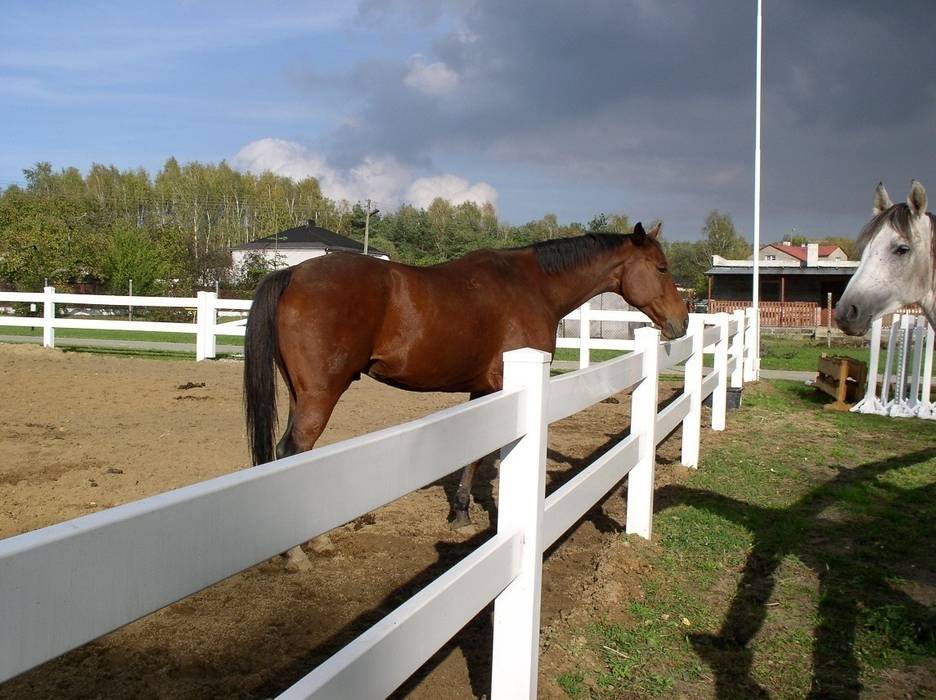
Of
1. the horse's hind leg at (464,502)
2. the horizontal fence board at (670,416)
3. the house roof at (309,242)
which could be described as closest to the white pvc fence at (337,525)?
the horse's hind leg at (464,502)

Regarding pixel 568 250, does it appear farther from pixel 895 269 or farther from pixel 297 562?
pixel 297 562

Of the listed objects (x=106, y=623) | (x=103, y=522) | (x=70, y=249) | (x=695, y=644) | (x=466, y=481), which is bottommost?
(x=695, y=644)

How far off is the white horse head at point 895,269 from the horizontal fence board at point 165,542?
347 centimetres

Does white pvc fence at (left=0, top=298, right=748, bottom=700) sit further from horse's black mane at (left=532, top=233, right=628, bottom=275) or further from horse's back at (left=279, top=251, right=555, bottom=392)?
horse's black mane at (left=532, top=233, right=628, bottom=275)

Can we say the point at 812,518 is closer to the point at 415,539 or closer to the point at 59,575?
the point at 415,539

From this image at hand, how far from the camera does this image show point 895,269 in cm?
420

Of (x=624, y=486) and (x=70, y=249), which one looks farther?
(x=70, y=249)

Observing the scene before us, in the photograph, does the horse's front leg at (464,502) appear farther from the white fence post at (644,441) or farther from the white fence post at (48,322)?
the white fence post at (48,322)

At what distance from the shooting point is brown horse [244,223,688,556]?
4.54m

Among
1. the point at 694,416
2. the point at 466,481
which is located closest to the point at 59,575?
the point at 466,481

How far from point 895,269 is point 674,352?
6.55 ft

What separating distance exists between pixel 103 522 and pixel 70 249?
40306 mm

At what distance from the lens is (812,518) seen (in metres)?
5.31

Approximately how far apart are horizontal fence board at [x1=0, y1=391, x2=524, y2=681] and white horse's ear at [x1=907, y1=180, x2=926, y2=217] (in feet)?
11.7
